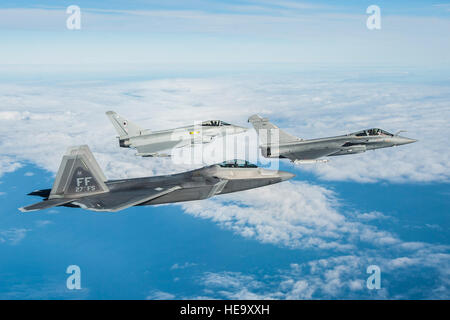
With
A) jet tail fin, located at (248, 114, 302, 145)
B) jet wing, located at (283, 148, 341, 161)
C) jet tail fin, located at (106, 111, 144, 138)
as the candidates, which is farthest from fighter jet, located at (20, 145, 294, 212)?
jet tail fin, located at (106, 111, 144, 138)

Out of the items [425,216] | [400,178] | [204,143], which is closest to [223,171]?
[204,143]

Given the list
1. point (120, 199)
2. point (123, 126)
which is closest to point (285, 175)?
point (120, 199)

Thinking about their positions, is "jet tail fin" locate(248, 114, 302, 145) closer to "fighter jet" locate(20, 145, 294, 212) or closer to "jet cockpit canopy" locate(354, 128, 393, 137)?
"jet cockpit canopy" locate(354, 128, 393, 137)

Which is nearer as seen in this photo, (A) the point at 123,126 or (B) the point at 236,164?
(B) the point at 236,164

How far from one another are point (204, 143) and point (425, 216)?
269ft

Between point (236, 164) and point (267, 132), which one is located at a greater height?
point (267, 132)

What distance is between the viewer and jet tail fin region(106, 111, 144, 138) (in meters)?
32.4

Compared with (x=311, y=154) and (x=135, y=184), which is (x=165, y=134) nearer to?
(x=135, y=184)

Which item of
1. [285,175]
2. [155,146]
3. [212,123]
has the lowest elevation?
[285,175]

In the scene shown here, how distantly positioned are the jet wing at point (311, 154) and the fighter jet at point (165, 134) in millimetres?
5797

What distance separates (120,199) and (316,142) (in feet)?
64.5

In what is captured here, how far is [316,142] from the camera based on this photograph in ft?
102

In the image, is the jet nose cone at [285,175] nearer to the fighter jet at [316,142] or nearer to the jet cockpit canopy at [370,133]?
the fighter jet at [316,142]

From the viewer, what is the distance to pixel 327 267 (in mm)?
70438
